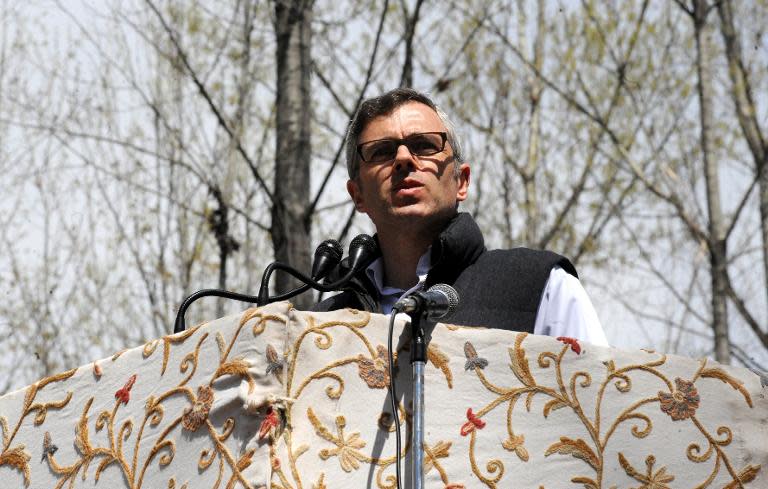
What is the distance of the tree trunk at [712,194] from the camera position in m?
6.55

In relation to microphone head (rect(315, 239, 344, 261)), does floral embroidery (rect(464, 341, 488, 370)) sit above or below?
below

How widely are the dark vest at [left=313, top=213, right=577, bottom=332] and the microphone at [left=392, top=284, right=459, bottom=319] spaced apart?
25.3 inches

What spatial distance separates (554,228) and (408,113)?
6448mm

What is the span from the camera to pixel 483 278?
267 cm

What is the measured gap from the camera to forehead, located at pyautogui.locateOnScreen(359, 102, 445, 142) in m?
2.86

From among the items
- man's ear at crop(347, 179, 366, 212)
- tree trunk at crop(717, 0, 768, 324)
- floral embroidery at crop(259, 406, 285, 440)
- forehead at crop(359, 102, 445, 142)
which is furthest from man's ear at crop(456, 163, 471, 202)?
tree trunk at crop(717, 0, 768, 324)

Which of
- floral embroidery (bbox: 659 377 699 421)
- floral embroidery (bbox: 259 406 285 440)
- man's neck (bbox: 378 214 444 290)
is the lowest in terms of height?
floral embroidery (bbox: 659 377 699 421)

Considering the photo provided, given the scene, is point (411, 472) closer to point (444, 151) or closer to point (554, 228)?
point (444, 151)

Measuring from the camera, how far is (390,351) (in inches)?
69.8

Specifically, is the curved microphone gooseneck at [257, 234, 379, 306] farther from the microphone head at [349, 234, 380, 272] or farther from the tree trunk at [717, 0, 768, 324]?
the tree trunk at [717, 0, 768, 324]

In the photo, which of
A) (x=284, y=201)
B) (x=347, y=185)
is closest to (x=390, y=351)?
(x=347, y=185)

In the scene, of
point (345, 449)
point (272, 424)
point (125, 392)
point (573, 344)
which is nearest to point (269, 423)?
point (272, 424)

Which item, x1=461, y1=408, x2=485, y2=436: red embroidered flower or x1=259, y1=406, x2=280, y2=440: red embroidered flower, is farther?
x1=461, y1=408, x2=485, y2=436: red embroidered flower

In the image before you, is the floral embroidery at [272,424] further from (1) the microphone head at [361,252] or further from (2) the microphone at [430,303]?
(1) the microphone head at [361,252]
